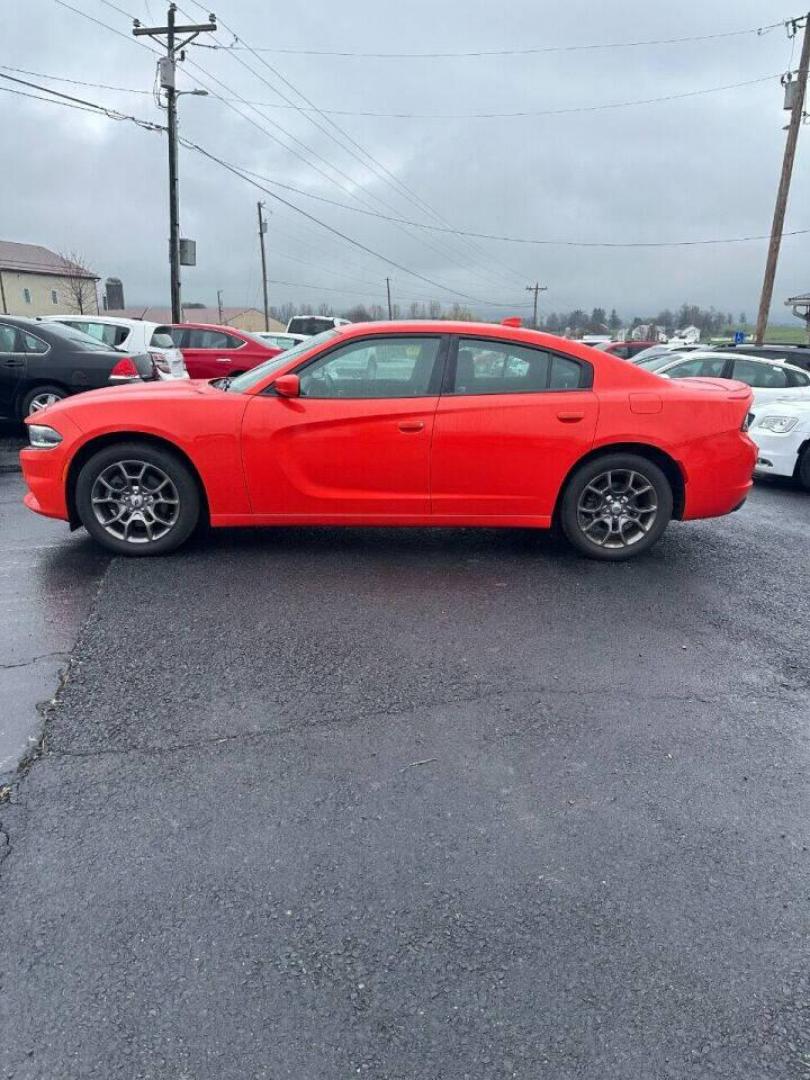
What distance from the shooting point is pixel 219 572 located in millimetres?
4586

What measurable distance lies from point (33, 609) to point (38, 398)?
5.78 metres

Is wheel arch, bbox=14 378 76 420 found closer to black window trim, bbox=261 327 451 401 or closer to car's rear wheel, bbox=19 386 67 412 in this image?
car's rear wheel, bbox=19 386 67 412

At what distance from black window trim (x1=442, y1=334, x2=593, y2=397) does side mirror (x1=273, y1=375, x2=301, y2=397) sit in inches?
37.2

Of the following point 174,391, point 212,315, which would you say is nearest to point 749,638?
point 174,391

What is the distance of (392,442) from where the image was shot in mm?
4629

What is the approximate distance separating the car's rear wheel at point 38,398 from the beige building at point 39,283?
5102 centimetres

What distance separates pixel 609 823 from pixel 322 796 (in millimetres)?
981

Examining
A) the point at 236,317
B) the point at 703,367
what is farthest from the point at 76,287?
the point at 703,367

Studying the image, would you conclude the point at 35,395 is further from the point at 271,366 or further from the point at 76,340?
the point at 271,366

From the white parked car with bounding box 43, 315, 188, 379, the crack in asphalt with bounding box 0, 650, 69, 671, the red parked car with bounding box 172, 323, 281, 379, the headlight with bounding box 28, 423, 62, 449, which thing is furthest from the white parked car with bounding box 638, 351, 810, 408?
the crack in asphalt with bounding box 0, 650, 69, 671

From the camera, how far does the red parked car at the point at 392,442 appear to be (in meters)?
4.61

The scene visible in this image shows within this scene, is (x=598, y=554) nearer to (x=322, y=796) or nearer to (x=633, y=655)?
(x=633, y=655)

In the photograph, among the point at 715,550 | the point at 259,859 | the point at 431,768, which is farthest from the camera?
the point at 715,550

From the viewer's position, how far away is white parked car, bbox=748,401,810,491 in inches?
311
